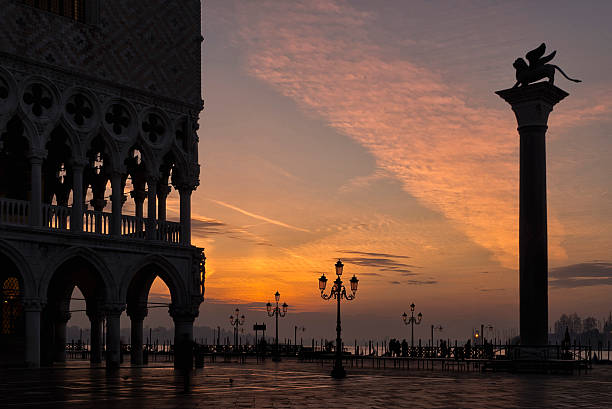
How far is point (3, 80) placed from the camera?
27891 mm

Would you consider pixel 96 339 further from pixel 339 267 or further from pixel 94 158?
pixel 339 267

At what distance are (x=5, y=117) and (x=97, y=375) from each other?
9.15 m

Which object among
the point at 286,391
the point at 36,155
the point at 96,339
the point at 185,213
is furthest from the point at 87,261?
the point at 286,391

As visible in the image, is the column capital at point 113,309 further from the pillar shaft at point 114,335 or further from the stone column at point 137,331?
the stone column at point 137,331

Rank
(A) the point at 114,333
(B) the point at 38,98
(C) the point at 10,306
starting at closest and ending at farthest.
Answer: (B) the point at 38,98, (A) the point at 114,333, (C) the point at 10,306

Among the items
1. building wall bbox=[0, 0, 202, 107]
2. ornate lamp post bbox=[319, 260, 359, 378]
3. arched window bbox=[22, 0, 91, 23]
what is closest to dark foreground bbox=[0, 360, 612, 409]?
ornate lamp post bbox=[319, 260, 359, 378]

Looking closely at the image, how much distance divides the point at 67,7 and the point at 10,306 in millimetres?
11648

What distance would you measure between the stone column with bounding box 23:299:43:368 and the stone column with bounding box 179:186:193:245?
23.5ft

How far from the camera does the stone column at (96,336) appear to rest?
36469 millimetres

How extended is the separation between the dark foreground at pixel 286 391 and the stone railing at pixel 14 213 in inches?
199

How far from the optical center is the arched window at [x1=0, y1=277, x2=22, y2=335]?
31734mm

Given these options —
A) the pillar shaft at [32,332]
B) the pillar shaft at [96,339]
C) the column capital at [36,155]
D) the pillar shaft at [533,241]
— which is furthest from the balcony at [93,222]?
the pillar shaft at [533,241]

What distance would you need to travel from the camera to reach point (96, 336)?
37.2 meters

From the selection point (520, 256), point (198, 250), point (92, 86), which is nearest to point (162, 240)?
point (198, 250)
